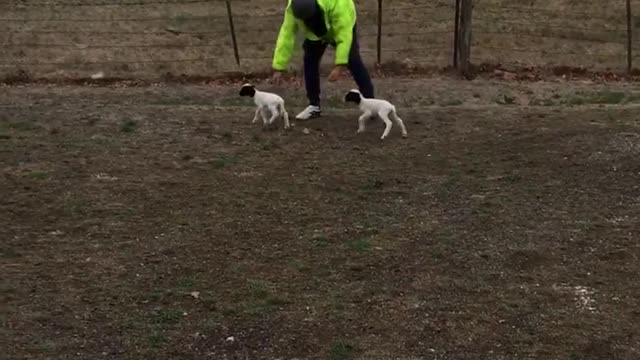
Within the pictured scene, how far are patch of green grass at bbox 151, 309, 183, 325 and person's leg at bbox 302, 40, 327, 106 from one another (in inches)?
147

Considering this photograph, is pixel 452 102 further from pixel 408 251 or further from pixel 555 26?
pixel 555 26

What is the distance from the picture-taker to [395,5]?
51.7ft

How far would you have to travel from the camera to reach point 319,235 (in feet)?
17.6

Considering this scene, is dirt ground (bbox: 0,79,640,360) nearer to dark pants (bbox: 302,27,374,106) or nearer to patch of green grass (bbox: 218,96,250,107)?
dark pants (bbox: 302,27,374,106)

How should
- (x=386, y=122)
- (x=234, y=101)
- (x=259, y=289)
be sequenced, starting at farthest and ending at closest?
(x=234, y=101) < (x=386, y=122) < (x=259, y=289)

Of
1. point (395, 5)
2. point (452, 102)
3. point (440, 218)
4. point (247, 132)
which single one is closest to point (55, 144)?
point (247, 132)

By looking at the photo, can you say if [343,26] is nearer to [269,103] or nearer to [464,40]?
[269,103]

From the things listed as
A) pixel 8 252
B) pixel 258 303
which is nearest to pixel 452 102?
pixel 258 303

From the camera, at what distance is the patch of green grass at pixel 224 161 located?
22.0ft

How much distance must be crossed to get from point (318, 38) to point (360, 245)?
283cm

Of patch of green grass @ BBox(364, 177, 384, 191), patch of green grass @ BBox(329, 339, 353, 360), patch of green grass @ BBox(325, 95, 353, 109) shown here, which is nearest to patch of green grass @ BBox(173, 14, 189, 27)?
patch of green grass @ BBox(325, 95, 353, 109)

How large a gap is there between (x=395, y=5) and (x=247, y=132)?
886 centimetres

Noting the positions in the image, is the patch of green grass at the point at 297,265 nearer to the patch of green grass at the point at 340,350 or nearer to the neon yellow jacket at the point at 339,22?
the patch of green grass at the point at 340,350

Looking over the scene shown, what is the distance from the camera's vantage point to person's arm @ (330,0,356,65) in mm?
7160
